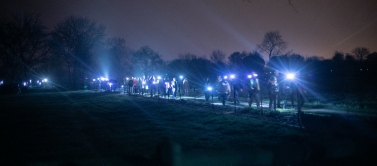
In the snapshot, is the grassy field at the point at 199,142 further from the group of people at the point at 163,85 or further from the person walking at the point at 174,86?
the group of people at the point at 163,85

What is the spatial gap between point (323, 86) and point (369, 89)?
4781 millimetres

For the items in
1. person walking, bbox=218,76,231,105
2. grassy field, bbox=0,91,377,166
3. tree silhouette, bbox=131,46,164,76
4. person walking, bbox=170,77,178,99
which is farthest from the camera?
tree silhouette, bbox=131,46,164,76

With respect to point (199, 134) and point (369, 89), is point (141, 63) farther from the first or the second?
point (199, 134)

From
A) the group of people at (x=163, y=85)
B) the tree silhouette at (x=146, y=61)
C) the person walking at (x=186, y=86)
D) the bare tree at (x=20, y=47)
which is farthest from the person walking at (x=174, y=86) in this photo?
the tree silhouette at (x=146, y=61)

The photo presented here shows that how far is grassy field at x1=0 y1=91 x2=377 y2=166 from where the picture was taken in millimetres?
5816

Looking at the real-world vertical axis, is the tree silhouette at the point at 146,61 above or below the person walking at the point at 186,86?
above

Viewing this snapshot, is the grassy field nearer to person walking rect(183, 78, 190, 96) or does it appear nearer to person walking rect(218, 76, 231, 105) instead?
person walking rect(218, 76, 231, 105)

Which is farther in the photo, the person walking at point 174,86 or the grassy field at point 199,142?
the person walking at point 174,86

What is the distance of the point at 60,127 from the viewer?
1118 centimetres

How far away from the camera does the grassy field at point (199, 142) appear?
5.82 m

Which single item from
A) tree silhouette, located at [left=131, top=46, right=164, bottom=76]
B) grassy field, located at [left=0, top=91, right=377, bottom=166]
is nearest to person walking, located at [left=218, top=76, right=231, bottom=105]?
grassy field, located at [left=0, top=91, right=377, bottom=166]

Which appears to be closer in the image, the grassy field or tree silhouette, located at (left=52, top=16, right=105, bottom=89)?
the grassy field

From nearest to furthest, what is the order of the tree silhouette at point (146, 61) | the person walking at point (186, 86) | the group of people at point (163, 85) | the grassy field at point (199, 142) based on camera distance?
the grassy field at point (199, 142)
the group of people at point (163, 85)
the person walking at point (186, 86)
the tree silhouette at point (146, 61)

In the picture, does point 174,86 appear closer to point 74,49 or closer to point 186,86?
point 186,86
